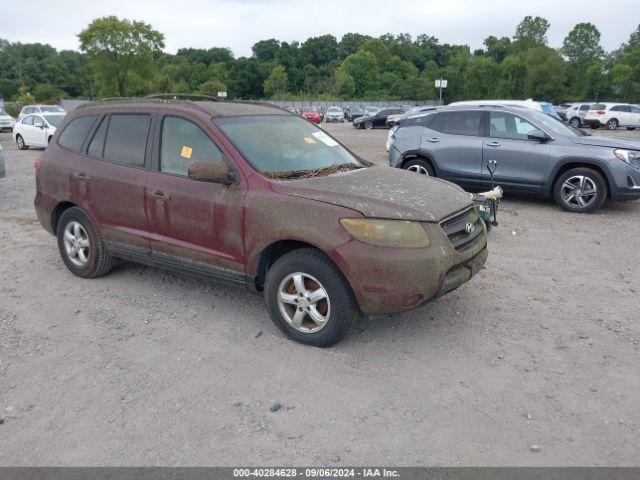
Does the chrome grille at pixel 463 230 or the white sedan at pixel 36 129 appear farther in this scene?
the white sedan at pixel 36 129

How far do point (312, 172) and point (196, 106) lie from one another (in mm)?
1186

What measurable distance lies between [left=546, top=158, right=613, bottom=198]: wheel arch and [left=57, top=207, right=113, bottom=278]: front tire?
22.6 feet

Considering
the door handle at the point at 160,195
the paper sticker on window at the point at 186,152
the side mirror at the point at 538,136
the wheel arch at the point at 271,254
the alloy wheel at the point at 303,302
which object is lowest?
the alloy wheel at the point at 303,302

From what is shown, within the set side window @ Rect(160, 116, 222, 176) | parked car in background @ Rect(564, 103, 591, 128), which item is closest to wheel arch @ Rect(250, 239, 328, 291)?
side window @ Rect(160, 116, 222, 176)

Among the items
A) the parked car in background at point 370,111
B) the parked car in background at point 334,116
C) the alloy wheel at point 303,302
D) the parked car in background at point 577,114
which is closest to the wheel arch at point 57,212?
the alloy wheel at point 303,302

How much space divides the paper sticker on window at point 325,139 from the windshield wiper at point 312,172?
1.16ft

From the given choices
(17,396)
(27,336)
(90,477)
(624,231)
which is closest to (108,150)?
(27,336)

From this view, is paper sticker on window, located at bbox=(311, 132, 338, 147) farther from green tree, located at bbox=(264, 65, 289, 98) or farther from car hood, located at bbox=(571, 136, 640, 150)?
green tree, located at bbox=(264, 65, 289, 98)

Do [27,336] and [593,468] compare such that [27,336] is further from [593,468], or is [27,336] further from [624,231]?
[624,231]

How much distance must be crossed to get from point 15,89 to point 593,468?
371 feet

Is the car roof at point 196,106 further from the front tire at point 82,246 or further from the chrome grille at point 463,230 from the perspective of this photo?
the chrome grille at point 463,230

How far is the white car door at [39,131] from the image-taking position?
19828mm

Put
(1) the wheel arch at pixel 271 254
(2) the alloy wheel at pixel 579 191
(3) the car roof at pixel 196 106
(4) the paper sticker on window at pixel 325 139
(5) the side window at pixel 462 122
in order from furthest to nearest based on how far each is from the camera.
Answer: (5) the side window at pixel 462 122 < (2) the alloy wheel at pixel 579 191 < (4) the paper sticker on window at pixel 325 139 < (3) the car roof at pixel 196 106 < (1) the wheel arch at pixel 271 254

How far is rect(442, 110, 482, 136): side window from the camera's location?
1005 cm
